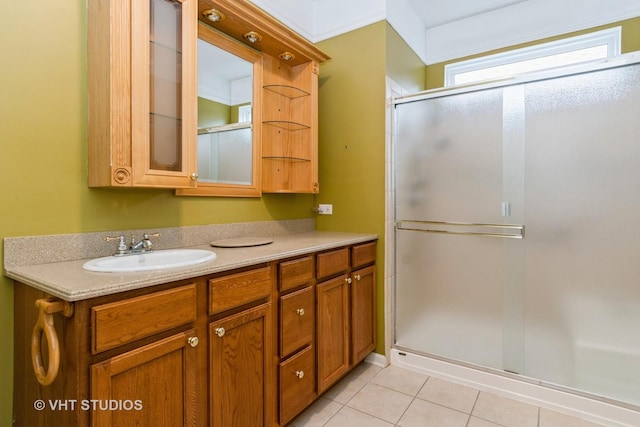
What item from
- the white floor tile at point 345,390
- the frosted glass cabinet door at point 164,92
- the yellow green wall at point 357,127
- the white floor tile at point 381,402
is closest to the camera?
the frosted glass cabinet door at point 164,92

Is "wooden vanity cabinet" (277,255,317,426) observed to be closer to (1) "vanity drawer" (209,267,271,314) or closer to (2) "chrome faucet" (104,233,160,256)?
(1) "vanity drawer" (209,267,271,314)

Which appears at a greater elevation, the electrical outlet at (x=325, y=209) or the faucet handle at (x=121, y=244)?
the electrical outlet at (x=325, y=209)

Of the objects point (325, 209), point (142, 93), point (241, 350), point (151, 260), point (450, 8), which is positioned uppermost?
point (450, 8)

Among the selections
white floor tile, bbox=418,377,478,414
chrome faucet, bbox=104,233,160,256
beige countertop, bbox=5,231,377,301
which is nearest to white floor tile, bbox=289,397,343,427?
white floor tile, bbox=418,377,478,414

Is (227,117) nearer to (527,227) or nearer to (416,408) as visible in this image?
(527,227)

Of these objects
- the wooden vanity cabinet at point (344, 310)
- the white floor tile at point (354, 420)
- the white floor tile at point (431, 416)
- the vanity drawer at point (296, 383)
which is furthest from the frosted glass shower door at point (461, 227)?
the vanity drawer at point (296, 383)

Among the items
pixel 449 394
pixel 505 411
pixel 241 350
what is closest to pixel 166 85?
pixel 241 350

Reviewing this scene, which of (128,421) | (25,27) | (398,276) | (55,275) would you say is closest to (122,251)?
(55,275)

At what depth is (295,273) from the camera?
1.68 metres

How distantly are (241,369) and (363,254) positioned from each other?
3.75 feet

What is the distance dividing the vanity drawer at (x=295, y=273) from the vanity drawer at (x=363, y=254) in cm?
45

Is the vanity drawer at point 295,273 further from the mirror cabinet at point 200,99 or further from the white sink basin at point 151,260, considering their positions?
the mirror cabinet at point 200,99

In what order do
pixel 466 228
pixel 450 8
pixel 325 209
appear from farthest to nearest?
pixel 450 8, pixel 325 209, pixel 466 228

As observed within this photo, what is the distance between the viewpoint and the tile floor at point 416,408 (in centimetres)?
178
